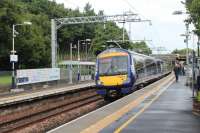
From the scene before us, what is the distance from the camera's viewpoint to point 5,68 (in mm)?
94562

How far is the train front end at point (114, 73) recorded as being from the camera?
104ft

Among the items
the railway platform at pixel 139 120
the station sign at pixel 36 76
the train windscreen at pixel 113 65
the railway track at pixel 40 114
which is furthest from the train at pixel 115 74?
the station sign at pixel 36 76

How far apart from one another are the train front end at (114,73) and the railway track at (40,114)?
5.08 feet

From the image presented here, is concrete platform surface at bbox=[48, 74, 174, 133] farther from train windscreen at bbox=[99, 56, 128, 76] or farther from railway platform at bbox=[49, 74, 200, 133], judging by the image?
train windscreen at bbox=[99, 56, 128, 76]

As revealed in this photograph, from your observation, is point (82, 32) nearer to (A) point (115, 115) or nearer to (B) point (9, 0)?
(B) point (9, 0)

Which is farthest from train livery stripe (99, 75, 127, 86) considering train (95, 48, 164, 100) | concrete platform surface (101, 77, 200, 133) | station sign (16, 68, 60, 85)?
station sign (16, 68, 60, 85)

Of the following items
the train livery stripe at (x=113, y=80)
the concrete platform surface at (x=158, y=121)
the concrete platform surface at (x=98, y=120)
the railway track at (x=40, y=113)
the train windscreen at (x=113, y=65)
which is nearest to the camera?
the concrete platform surface at (x=158, y=121)

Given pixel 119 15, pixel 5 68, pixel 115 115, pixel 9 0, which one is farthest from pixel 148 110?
pixel 5 68

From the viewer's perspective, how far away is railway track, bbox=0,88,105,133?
2088 centimetres

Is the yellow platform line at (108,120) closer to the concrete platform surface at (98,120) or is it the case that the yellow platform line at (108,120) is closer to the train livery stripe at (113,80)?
the concrete platform surface at (98,120)

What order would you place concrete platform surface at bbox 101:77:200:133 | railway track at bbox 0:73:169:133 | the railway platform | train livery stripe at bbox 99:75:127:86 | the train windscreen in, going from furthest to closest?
the train windscreen
train livery stripe at bbox 99:75:127:86
railway track at bbox 0:73:169:133
the railway platform
concrete platform surface at bbox 101:77:200:133

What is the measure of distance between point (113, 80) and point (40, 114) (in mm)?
6830

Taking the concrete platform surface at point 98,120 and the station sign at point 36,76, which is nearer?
the concrete platform surface at point 98,120

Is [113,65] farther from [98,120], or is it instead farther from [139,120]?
[139,120]
